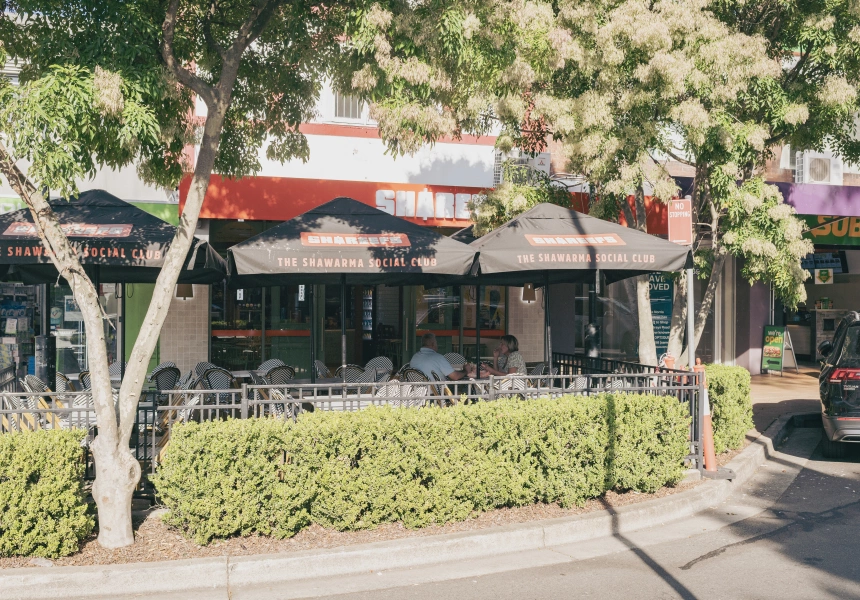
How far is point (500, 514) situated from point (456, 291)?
909 centimetres

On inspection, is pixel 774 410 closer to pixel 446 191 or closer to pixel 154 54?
pixel 446 191

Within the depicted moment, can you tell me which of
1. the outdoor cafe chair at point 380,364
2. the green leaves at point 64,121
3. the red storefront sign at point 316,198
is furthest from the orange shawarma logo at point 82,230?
the red storefront sign at point 316,198

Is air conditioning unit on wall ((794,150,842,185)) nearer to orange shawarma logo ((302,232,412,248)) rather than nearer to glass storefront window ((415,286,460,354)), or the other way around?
glass storefront window ((415,286,460,354))

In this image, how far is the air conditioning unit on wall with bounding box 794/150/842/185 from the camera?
18.4m

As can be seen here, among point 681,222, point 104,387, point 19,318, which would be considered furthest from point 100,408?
point 19,318

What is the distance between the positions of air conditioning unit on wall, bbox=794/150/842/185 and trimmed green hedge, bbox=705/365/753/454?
32.4ft

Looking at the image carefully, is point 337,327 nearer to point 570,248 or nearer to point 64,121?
point 570,248

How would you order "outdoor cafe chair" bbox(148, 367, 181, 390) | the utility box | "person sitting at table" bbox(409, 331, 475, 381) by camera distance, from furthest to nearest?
1. the utility box
2. "person sitting at table" bbox(409, 331, 475, 381)
3. "outdoor cafe chair" bbox(148, 367, 181, 390)

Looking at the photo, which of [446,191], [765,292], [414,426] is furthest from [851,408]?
[765,292]

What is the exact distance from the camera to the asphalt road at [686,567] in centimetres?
585

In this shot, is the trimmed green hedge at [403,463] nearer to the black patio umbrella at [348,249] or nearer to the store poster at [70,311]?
the black patio umbrella at [348,249]

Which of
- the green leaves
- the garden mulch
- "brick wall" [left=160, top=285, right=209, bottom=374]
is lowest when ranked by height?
the garden mulch

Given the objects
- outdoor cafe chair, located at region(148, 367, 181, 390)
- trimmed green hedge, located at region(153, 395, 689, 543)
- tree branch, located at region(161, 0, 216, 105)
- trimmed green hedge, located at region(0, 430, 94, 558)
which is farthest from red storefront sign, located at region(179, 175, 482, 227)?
trimmed green hedge, located at region(0, 430, 94, 558)

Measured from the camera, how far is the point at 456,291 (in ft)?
53.0
